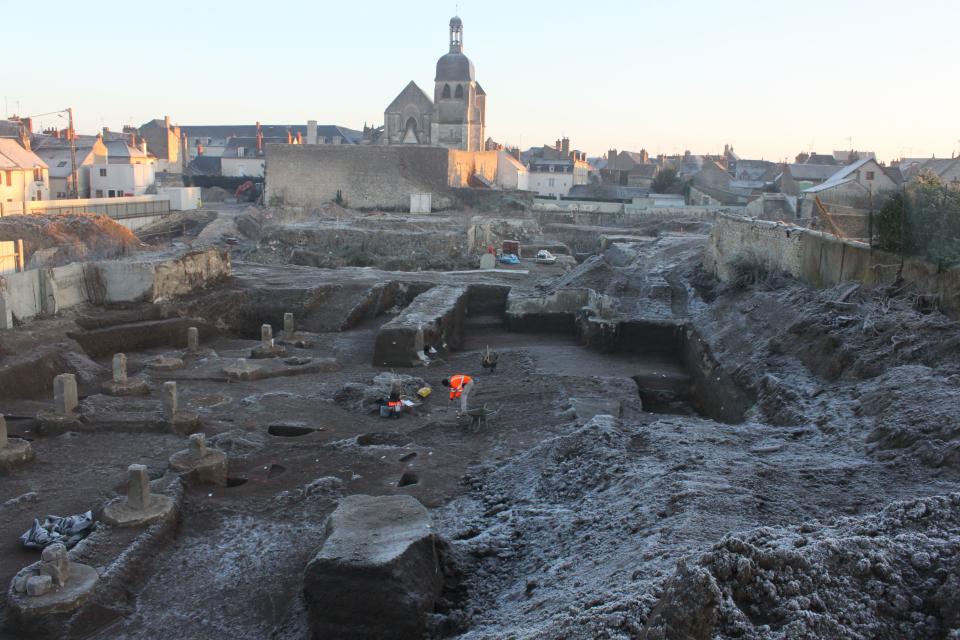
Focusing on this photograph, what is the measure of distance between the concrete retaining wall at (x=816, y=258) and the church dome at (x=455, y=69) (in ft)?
120

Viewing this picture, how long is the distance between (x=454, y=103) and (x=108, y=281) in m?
40.7

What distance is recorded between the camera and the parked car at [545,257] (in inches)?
1110

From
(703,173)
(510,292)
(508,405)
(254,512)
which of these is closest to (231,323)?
(510,292)

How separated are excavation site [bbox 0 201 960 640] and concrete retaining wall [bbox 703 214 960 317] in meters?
0.07

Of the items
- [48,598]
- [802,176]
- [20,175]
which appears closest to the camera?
[48,598]

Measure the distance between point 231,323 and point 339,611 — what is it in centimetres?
1388

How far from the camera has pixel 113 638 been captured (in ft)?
21.5

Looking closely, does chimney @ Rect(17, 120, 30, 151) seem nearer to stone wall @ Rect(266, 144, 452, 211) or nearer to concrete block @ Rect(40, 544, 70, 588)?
stone wall @ Rect(266, 144, 452, 211)

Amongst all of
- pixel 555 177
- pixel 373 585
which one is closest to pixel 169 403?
pixel 373 585

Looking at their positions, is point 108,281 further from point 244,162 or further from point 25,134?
point 244,162

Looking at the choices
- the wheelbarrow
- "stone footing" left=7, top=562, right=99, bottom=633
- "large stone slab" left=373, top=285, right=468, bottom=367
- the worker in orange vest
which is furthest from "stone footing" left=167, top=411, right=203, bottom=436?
"large stone slab" left=373, top=285, right=468, bottom=367

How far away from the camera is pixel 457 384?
41.0ft

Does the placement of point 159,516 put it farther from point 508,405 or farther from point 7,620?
point 508,405

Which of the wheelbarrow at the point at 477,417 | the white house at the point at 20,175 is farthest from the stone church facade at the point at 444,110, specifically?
the wheelbarrow at the point at 477,417
